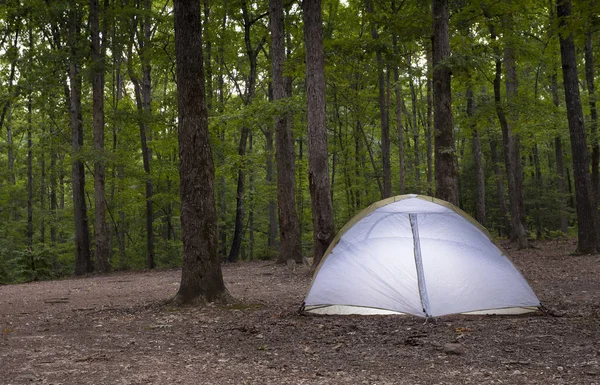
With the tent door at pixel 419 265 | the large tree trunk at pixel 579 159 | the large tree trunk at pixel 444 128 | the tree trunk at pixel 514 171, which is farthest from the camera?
the tree trunk at pixel 514 171

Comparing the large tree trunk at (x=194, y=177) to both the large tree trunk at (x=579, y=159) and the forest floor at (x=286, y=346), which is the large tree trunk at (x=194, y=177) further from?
the large tree trunk at (x=579, y=159)

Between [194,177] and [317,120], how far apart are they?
3.85 m

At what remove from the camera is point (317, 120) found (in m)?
10.7

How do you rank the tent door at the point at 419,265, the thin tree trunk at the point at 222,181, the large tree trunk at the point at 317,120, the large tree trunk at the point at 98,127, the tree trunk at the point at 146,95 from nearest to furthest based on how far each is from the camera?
the tent door at the point at 419,265 → the large tree trunk at the point at 317,120 → the large tree trunk at the point at 98,127 → the tree trunk at the point at 146,95 → the thin tree trunk at the point at 222,181

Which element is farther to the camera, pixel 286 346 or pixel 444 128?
pixel 444 128

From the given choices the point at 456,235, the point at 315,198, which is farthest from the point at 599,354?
the point at 315,198

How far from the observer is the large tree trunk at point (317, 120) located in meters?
10.5

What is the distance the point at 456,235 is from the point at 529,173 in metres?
27.3

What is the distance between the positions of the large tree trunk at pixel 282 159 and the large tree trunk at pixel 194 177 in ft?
20.3

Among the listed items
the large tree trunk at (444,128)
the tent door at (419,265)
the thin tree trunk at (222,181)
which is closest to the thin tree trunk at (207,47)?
the thin tree trunk at (222,181)

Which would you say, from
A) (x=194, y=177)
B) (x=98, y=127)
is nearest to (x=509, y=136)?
(x=194, y=177)

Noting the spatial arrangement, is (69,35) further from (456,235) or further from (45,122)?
(456,235)

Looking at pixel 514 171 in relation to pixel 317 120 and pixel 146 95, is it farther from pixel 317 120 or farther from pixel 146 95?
pixel 146 95

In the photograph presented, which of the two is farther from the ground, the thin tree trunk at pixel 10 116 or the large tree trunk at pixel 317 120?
the thin tree trunk at pixel 10 116
